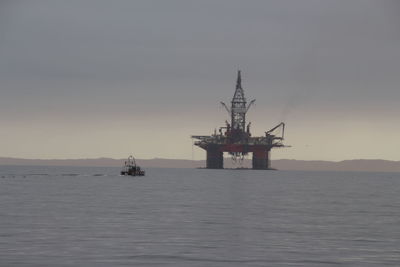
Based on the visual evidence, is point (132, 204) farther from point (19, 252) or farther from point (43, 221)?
point (19, 252)

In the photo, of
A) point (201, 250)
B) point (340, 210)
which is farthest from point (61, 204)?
point (201, 250)

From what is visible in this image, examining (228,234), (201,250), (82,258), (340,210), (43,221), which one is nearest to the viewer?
(82,258)

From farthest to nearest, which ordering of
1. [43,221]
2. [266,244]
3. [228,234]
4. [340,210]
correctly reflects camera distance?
1. [340,210]
2. [43,221]
3. [228,234]
4. [266,244]

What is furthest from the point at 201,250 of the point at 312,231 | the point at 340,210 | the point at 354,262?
the point at 340,210

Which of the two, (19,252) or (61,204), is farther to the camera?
(61,204)

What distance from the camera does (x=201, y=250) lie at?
48.0 m

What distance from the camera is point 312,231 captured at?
197ft

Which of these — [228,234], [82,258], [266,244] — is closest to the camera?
[82,258]

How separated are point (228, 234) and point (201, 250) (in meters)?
9.72

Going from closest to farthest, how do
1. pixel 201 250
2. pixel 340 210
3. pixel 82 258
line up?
pixel 82 258, pixel 201 250, pixel 340 210

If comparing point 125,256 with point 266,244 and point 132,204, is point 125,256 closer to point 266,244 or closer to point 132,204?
point 266,244

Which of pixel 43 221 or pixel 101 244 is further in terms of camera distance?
pixel 43 221

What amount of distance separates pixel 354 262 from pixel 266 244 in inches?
336

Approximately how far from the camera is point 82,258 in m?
43.5
